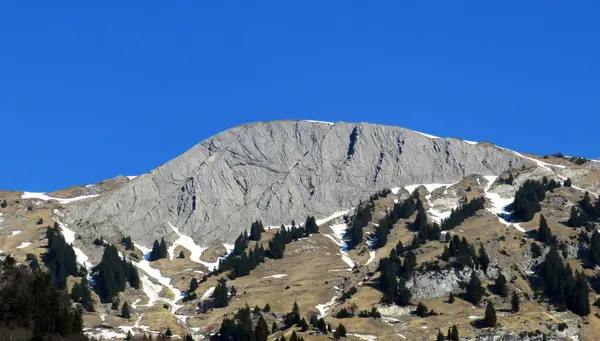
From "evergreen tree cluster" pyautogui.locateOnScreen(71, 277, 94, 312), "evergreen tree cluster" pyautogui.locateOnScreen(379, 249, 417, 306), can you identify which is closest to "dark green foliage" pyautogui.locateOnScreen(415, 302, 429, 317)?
"evergreen tree cluster" pyautogui.locateOnScreen(379, 249, 417, 306)

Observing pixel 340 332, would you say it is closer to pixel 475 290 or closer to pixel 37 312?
pixel 475 290

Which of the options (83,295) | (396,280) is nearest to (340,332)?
(396,280)

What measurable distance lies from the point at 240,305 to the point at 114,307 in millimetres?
28049

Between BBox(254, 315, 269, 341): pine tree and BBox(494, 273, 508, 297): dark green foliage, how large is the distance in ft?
171

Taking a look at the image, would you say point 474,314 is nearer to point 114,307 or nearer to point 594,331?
point 594,331

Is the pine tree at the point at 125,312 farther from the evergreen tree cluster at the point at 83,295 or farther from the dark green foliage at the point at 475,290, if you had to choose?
the dark green foliage at the point at 475,290

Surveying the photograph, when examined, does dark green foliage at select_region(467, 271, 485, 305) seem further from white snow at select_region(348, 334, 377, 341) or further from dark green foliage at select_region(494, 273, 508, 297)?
white snow at select_region(348, 334, 377, 341)

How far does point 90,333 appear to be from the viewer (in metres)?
166

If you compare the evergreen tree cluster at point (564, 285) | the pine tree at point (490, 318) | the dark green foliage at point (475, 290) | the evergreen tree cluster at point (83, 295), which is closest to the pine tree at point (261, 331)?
the pine tree at point (490, 318)

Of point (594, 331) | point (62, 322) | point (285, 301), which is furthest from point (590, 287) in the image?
point (62, 322)

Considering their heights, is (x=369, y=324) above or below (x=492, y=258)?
below

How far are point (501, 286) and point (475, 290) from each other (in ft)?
20.6

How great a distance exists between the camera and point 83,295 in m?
191

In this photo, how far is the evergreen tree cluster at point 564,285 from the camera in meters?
178
